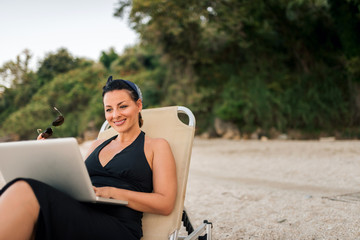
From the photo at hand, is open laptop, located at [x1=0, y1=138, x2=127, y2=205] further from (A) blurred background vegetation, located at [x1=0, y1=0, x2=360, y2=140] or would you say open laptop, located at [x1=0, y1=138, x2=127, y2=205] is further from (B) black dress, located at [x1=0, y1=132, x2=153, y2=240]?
(A) blurred background vegetation, located at [x1=0, y1=0, x2=360, y2=140]

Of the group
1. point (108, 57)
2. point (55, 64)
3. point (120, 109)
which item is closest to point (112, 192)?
point (120, 109)

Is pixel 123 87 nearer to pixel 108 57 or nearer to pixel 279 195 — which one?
pixel 279 195

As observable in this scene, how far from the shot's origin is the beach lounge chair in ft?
5.74

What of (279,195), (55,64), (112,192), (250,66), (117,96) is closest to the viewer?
(112,192)

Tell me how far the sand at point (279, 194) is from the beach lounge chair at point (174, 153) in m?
1.17

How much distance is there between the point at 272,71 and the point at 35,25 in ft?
43.4

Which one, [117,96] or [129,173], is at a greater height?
[117,96]

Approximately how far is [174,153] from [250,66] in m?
12.8

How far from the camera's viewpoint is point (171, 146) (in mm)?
1988

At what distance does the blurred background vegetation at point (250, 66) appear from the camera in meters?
11.3

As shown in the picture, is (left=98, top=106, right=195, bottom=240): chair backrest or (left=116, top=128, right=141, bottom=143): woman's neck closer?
(left=98, top=106, right=195, bottom=240): chair backrest

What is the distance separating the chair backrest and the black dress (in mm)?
131

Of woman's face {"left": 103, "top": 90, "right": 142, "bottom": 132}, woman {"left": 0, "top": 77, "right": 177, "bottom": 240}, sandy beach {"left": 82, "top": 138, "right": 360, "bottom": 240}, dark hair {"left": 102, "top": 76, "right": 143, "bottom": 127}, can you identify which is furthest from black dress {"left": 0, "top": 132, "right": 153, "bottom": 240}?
sandy beach {"left": 82, "top": 138, "right": 360, "bottom": 240}

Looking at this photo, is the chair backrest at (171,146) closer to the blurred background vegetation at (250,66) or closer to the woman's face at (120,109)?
the woman's face at (120,109)
